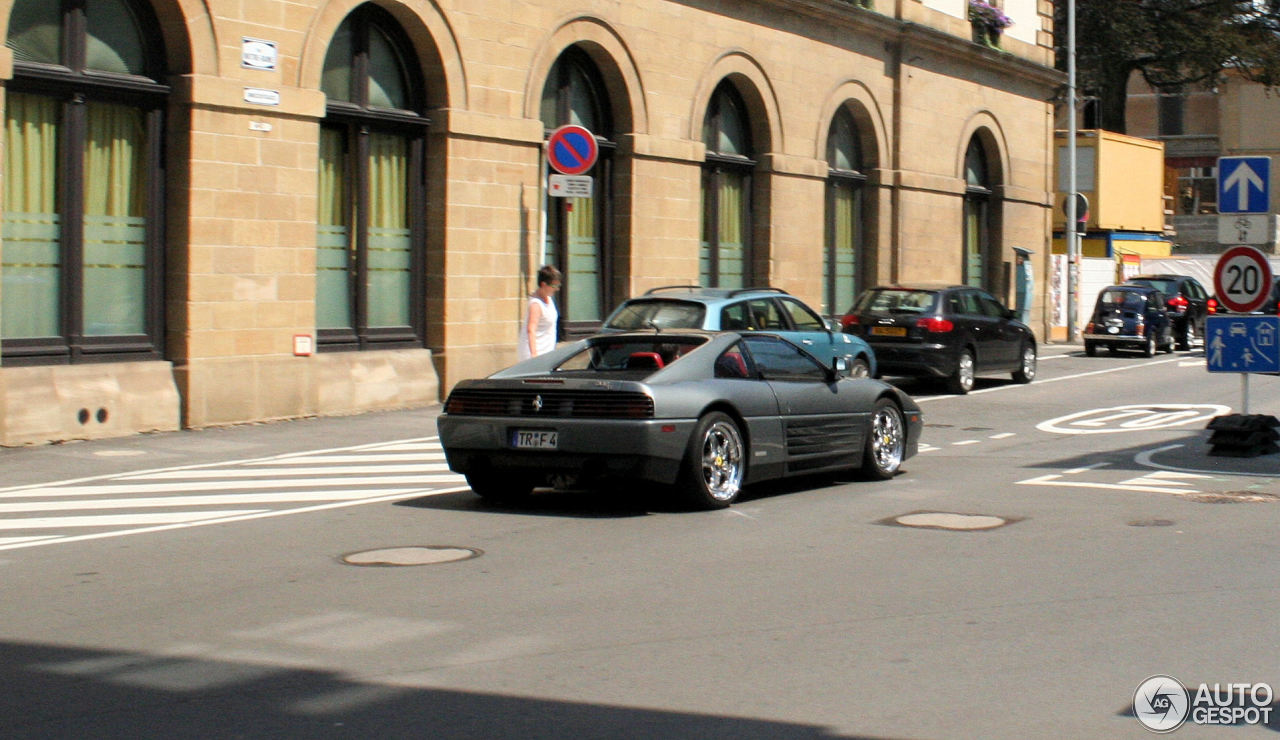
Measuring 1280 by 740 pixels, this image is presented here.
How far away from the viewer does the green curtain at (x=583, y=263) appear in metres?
24.0

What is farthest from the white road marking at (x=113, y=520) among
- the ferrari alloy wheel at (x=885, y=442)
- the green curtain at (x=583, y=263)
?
the green curtain at (x=583, y=263)

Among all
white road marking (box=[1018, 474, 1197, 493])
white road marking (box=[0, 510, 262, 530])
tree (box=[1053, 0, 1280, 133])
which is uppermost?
tree (box=[1053, 0, 1280, 133])

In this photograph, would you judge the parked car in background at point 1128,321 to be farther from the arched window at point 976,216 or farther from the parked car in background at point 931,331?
the parked car in background at point 931,331

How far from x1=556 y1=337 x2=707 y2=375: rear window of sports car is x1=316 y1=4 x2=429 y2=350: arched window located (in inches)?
312

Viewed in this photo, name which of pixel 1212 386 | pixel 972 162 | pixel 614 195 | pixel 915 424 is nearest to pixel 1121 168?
pixel 972 162

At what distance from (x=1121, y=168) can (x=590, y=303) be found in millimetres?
30864

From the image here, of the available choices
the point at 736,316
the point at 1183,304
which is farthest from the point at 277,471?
the point at 1183,304

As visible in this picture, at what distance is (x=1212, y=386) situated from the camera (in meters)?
25.2

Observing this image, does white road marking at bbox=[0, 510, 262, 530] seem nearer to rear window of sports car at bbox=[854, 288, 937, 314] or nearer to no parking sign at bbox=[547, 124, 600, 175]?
no parking sign at bbox=[547, 124, 600, 175]

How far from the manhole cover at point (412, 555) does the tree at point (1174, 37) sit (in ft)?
158

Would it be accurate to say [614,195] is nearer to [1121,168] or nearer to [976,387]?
[976,387]

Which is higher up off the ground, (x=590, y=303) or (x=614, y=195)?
(x=614, y=195)

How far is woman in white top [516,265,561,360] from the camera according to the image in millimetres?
16656

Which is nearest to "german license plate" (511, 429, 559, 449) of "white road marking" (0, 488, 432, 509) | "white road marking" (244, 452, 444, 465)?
"white road marking" (0, 488, 432, 509)
